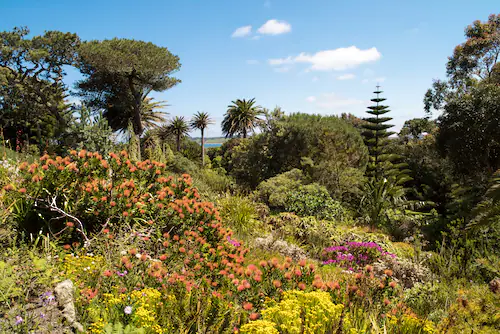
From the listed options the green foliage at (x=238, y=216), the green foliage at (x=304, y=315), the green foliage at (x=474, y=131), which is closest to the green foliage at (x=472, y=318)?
the green foliage at (x=304, y=315)

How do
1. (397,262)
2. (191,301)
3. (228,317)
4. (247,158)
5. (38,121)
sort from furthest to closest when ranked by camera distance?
1. (38,121)
2. (247,158)
3. (397,262)
4. (191,301)
5. (228,317)

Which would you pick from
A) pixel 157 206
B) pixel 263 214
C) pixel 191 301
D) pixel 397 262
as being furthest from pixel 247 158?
pixel 191 301

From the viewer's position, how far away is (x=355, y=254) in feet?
20.1

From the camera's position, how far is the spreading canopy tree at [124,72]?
21.2m

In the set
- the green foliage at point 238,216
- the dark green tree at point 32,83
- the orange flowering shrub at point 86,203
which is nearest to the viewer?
the orange flowering shrub at point 86,203

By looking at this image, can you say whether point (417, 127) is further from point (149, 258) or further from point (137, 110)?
point (149, 258)

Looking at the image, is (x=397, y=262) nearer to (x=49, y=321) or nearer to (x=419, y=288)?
(x=419, y=288)

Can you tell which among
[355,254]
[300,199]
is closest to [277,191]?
[300,199]

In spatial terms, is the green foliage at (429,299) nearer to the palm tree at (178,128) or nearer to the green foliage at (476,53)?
the green foliage at (476,53)

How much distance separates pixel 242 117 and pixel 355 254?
3085cm

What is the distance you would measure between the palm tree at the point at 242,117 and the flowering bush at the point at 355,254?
30.2m

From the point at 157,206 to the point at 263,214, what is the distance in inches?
182

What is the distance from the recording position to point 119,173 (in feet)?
15.5

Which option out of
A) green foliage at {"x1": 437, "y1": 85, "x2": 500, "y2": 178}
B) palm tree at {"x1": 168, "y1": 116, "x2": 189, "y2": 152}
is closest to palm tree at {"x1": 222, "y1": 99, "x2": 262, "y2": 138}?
palm tree at {"x1": 168, "y1": 116, "x2": 189, "y2": 152}
